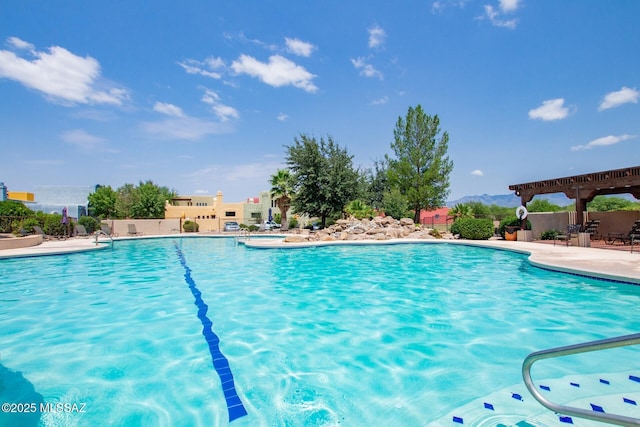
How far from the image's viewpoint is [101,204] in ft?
156

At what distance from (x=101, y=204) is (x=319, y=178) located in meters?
39.4

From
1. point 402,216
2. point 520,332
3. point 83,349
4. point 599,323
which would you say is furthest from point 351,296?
point 402,216

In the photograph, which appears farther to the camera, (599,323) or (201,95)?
(201,95)

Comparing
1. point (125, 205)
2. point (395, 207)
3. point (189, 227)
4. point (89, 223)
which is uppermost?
point (125, 205)

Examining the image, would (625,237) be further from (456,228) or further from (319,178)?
(319,178)

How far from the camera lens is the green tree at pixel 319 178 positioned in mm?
26469

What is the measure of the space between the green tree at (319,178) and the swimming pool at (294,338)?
1591cm

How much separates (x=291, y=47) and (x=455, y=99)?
12.2 meters

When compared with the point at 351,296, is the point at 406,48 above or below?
above

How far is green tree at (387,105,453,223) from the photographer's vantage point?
30203 mm

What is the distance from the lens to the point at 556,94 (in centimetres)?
2197

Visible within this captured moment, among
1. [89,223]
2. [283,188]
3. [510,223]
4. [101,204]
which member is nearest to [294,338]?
[510,223]

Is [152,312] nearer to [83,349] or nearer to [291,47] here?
[83,349]

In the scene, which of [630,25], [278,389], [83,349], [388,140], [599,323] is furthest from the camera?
[388,140]
